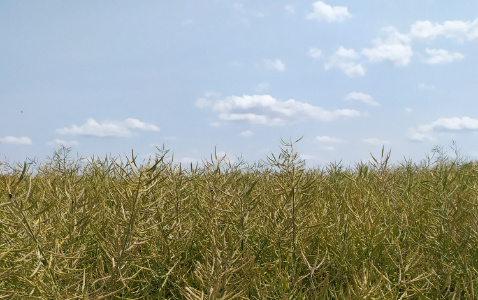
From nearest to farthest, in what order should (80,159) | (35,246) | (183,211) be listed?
(35,246), (183,211), (80,159)

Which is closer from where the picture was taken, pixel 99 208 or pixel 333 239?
pixel 333 239

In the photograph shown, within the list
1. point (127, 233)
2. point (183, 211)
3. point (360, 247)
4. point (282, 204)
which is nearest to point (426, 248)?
point (360, 247)

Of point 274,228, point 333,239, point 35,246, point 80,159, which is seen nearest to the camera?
point 35,246

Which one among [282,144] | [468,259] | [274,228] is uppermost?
[282,144]

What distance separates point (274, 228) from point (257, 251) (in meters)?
0.15

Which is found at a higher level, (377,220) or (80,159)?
(80,159)

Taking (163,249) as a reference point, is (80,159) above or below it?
above

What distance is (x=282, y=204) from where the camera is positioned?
1.63 metres

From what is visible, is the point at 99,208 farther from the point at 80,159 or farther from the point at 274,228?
the point at 80,159

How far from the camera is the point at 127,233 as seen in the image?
113cm

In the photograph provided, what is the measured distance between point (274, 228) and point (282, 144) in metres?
0.38

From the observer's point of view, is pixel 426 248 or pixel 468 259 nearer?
pixel 468 259

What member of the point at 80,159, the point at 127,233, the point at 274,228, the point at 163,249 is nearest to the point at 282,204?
the point at 274,228

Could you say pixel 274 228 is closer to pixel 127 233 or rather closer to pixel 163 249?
pixel 163 249
